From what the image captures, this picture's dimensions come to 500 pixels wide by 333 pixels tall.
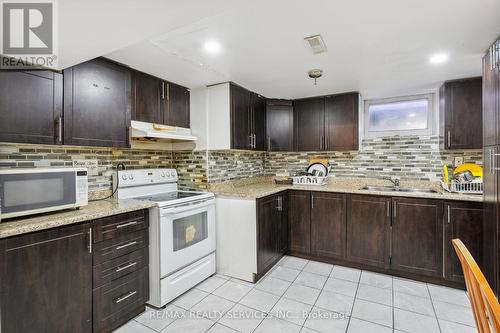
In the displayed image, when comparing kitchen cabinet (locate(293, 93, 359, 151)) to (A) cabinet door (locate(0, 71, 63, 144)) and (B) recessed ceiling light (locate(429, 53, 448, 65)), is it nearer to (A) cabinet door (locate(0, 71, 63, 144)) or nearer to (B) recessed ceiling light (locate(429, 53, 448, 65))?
(B) recessed ceiling light (locate(429, 53, 448, 65))

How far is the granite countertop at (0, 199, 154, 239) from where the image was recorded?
141cm

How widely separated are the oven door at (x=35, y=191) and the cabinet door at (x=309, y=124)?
2775 mm

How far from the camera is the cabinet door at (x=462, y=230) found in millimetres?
2385

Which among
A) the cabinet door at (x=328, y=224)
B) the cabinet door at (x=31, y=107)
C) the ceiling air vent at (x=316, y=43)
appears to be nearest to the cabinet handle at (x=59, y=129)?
the cabinet door at (x=31, y=107)

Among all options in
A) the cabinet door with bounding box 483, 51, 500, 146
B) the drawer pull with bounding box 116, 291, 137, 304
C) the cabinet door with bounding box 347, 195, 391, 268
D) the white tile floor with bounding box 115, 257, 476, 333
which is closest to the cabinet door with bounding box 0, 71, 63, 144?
the drawer pull with bounding box 116, 291, 137, 304

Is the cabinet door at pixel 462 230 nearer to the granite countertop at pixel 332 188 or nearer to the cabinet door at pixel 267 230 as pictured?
the granite countertop at pixel 332 188

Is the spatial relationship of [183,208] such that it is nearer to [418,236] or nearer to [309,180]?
[309,180]

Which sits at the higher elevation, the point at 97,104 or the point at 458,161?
the point at 97,104

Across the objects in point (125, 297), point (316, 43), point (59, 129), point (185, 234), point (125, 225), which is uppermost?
point (316, 43)

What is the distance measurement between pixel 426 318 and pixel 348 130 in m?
2.16

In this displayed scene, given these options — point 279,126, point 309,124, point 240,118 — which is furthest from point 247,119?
point 309,124

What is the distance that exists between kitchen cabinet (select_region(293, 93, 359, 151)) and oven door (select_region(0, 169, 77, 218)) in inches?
110

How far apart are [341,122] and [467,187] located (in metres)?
1.52

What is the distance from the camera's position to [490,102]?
1.94 metres
